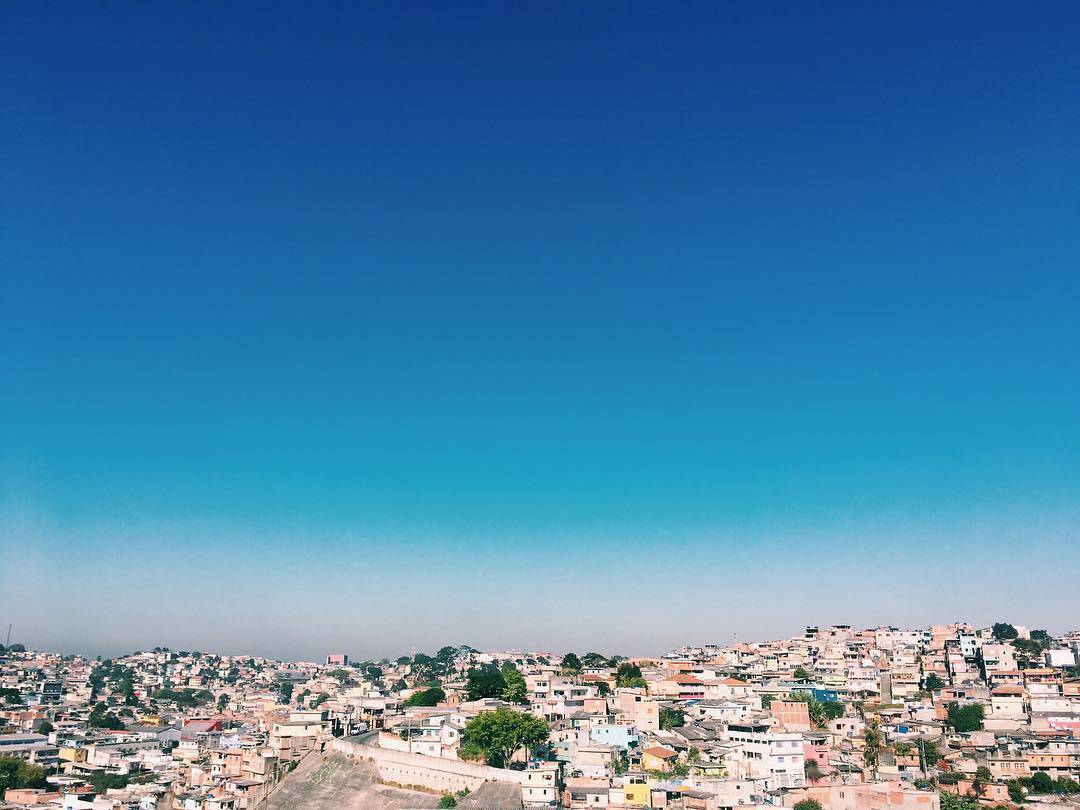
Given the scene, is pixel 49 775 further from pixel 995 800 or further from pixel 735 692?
pixel 995 800

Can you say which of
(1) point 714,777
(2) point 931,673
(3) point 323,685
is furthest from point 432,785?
(3) point 323,685

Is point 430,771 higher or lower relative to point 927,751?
lower

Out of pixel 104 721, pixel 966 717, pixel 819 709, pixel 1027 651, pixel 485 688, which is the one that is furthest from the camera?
pixel 1027 651

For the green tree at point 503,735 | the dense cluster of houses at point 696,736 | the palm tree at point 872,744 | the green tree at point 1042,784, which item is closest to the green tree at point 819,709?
the dense cluster of houses at point 696,736

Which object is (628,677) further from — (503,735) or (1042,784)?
(1042,784)

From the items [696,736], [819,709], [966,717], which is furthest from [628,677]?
[966,717]
